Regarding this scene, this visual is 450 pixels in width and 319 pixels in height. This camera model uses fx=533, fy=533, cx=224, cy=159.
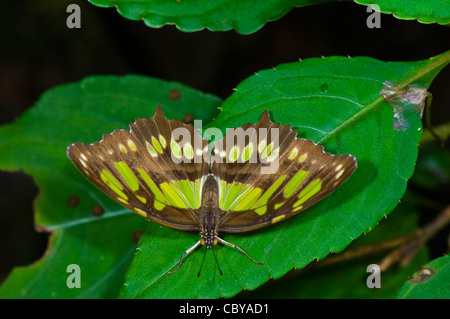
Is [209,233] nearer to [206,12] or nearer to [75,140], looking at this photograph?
[206,12]

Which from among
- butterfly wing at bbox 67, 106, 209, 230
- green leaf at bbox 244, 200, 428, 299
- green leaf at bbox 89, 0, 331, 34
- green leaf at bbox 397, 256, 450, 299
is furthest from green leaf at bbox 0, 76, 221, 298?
green leaf at bbox 397, 256, 450, 299

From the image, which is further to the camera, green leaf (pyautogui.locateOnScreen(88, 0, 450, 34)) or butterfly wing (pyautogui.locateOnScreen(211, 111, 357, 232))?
green leaf (pyautogui.locateOnScreen(88, 0, 450, 34))

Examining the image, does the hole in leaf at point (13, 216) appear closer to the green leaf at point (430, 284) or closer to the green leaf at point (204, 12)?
the green leaf at point (204, 12)

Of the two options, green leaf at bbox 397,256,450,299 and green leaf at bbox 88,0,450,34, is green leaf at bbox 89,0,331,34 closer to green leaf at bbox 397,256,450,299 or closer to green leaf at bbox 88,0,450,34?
green leaf at bbox 88,0,450,34

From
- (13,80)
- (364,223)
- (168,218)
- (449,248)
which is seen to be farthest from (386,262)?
(13,80)

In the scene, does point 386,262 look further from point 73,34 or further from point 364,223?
point 73,34

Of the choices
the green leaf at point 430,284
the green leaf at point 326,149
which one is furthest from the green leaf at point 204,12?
the green leaf at point 430,284
